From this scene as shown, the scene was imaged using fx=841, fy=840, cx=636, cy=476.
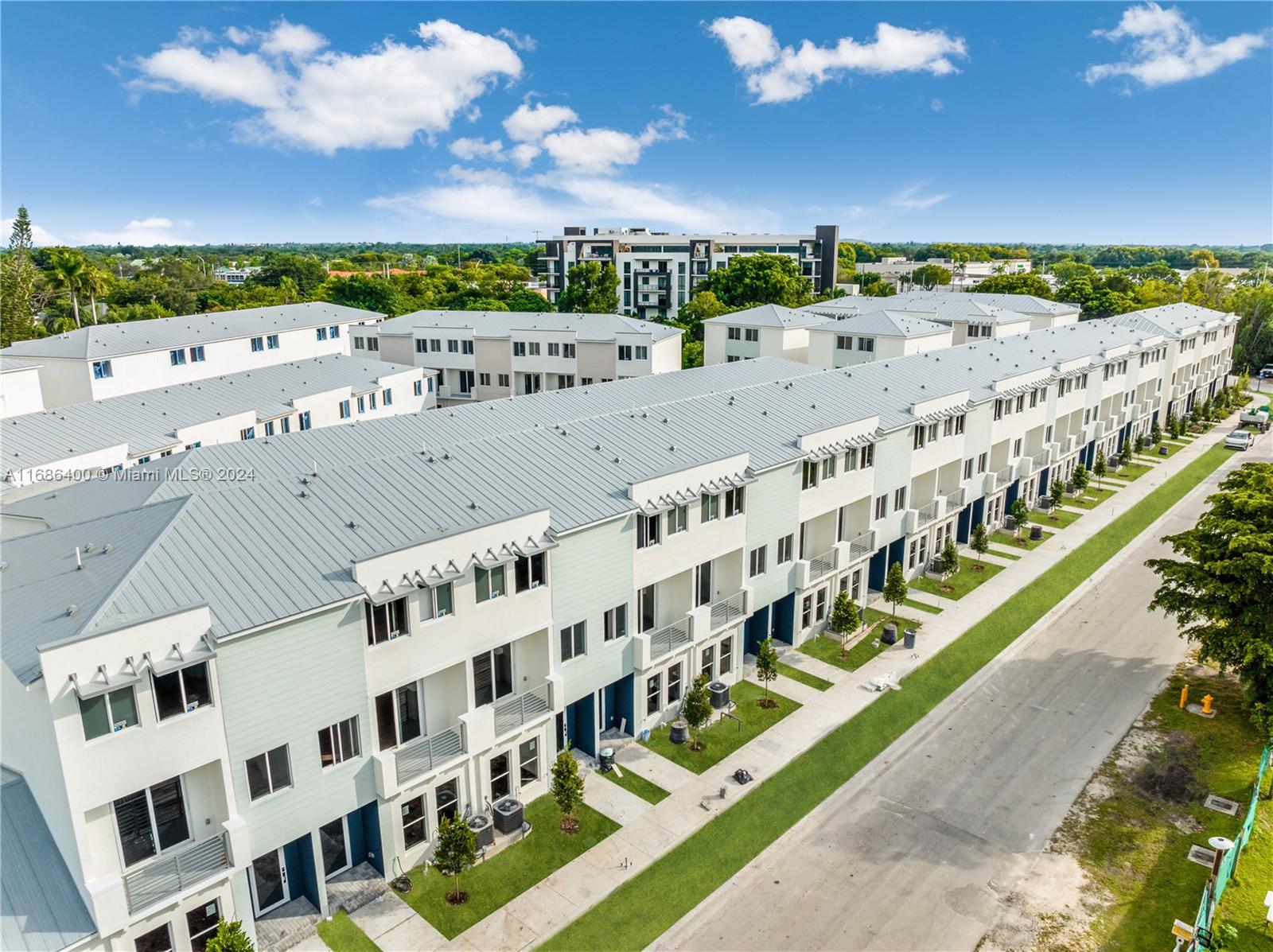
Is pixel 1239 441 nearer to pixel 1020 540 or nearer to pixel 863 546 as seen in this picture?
pixel 1020 540

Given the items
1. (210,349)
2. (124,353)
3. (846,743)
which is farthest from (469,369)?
(846,743)

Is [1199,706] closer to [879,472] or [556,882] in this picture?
[879,472]

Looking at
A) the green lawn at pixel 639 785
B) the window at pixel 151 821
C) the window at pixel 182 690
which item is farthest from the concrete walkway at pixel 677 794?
the window at pixel 182 690

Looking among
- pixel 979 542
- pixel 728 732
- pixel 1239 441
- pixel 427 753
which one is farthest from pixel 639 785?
pixel 1239 441

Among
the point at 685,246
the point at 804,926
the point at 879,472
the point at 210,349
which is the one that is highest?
the point at 685,246

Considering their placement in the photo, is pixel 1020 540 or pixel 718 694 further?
pixel 1020 540

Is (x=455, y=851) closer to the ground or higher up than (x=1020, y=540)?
higher up
